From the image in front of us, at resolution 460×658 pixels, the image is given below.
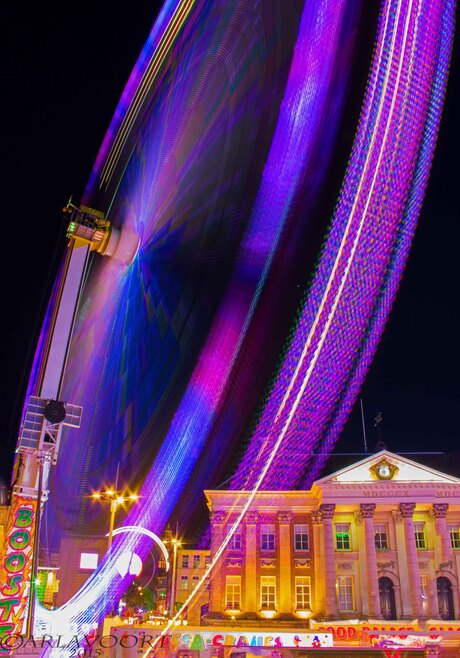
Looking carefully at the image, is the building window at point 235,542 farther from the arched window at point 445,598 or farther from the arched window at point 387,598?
the arched window at point 445,598

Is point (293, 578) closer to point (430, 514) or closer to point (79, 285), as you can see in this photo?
point (430, 514)

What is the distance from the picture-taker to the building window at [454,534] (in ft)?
186

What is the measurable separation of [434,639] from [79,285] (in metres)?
26.7

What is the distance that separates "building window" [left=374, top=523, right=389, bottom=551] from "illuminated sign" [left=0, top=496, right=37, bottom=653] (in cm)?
4847

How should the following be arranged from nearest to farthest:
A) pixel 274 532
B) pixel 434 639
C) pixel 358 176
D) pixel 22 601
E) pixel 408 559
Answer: pixel 22 601, pixel 358 176, pixel 434 639, pixel 408 559, pixel 274 532

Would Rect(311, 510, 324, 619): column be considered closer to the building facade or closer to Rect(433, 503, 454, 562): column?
Rect(433, 503, 454, 562): column

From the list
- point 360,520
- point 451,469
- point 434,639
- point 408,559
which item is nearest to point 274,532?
point 360,520

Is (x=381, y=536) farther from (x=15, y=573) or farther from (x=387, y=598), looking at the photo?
(x=15, y=573)

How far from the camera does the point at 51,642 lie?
17.5 m

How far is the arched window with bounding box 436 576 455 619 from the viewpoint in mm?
54438

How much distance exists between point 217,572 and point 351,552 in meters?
13.0

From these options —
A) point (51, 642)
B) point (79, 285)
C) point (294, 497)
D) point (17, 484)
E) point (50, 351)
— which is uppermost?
point (294, 497)

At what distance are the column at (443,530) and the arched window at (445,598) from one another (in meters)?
2.19

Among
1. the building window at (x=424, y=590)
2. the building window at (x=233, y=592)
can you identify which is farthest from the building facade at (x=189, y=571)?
the building window at (x=424, y=590)
